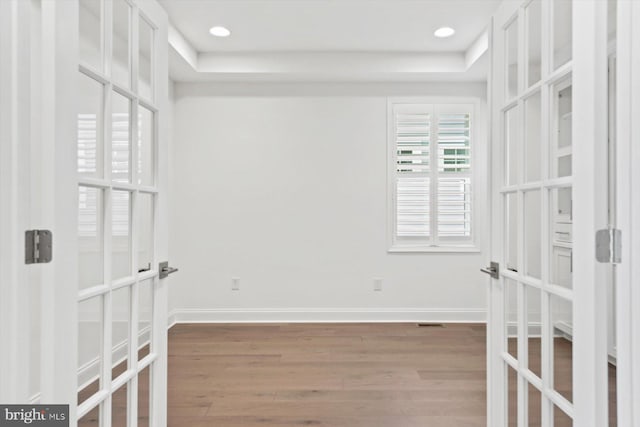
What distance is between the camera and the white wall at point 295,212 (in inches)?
150

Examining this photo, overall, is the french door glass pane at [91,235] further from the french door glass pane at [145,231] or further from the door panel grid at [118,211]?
the french door glass pane at [145,231]

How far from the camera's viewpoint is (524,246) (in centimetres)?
147

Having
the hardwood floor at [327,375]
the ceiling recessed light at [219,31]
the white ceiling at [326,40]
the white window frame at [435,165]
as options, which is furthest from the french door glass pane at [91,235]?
the white window frame at [435,165]

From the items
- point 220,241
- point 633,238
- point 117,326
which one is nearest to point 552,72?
point 633,238

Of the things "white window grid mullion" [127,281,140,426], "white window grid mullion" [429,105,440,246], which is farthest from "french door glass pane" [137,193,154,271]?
"white window grid mullion" [429,105,440,246]

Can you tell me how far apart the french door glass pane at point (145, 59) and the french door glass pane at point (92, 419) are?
1.23 m

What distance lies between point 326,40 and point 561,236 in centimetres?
280

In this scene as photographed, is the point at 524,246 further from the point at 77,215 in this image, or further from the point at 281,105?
the point at 281,105

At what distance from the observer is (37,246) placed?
1.00 meters

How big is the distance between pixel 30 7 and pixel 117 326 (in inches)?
43.4

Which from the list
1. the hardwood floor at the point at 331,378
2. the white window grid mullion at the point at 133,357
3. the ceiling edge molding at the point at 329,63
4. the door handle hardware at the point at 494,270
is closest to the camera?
the white window grid mullion at the point at 133,357

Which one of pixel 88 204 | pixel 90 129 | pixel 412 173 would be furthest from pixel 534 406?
pixel 412 173

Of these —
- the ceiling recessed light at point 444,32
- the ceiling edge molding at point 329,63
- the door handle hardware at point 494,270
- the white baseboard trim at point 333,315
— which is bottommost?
the white baseboard trim at point 333,315

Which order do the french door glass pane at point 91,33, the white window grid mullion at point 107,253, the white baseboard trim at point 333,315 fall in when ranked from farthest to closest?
the white baseboard trim at point 333,315
the white window grid mullion at point 107,253
the french door glass pane at point 91,33
